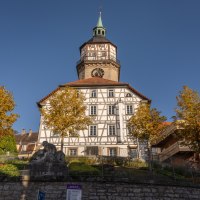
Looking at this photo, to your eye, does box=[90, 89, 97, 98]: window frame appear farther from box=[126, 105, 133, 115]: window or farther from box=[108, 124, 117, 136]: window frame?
box=[108, 124, 117, 136]: window frame

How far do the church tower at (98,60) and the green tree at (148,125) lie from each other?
1948 cm

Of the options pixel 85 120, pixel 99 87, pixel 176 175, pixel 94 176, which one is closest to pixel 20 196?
pixel 94 176

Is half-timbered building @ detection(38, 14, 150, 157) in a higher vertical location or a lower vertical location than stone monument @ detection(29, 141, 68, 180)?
higher

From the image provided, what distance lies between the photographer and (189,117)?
25156 millimetres

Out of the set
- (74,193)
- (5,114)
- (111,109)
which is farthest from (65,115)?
(74,193)

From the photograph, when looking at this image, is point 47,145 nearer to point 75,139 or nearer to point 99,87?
point 75,139

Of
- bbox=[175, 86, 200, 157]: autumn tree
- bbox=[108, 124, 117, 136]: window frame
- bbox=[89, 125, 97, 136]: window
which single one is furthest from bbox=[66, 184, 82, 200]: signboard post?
bbox=[89, 125, 97, 136]: window

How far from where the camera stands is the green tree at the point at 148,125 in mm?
29953

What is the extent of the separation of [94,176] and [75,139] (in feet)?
68.6

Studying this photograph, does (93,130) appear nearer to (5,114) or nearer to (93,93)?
(93,93)

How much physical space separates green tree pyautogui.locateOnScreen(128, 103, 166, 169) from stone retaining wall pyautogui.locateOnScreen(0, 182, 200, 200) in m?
13.5

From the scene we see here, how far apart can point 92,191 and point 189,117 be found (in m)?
12.9

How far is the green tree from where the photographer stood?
29953 mm

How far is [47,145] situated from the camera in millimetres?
16875
